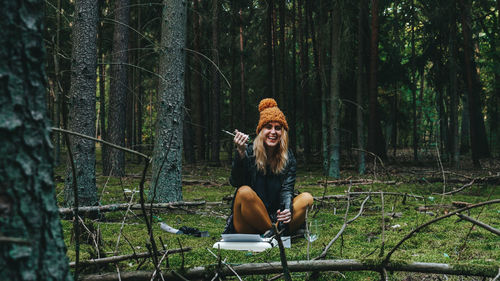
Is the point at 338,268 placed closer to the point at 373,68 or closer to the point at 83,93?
the point at 83,93

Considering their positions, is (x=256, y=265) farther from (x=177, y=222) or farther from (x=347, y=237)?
(x=177, y=222)

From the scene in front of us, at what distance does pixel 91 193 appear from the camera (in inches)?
214

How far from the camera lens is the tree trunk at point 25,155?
1196 mm

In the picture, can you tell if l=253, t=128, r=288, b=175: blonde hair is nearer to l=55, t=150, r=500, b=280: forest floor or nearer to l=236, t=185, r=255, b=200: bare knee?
l=236, t=185, r=255, b=200: bare knee

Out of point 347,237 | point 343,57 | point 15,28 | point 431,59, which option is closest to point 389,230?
Answer: point 347,237

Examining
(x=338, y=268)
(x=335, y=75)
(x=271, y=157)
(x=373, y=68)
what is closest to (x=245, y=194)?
(x=271, y=157)

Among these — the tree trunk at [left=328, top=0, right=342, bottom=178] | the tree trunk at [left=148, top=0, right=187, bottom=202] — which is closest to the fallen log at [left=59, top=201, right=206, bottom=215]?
the tree trunk at [left=148, top=0, right=187, bottom=202]

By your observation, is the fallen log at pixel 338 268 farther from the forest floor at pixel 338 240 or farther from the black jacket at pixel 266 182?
the black jacket at pixel 266 182

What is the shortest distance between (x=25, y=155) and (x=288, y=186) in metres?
3.53

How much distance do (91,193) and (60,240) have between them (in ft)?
14.4

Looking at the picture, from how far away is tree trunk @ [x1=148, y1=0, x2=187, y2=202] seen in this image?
6.38 m

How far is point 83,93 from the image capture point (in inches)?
207

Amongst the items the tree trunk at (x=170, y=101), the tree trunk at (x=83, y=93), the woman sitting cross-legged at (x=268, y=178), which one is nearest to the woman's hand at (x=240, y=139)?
the woman sitting cross-legged at (x=268, y=178)

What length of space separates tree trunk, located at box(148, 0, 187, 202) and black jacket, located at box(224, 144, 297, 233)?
2.14 m
